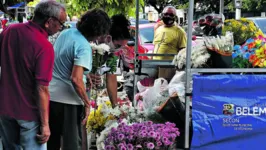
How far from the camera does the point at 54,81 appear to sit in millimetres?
3795

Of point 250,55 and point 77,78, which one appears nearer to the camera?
point 77,78

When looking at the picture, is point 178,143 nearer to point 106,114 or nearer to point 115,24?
point 106,114

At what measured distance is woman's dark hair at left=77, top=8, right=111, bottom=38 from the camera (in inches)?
148

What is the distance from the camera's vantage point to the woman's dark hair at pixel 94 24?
3.77 meters

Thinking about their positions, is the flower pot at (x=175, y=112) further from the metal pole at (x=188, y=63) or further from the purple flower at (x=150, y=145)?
the purple flower at (x=150, y=145)

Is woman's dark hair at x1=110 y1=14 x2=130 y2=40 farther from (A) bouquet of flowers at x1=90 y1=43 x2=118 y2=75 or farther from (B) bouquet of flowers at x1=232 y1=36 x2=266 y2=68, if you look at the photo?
(B) bouquet of flowers at x1=232 y1=36 x2=266 y2=68

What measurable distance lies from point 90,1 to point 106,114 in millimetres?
3768

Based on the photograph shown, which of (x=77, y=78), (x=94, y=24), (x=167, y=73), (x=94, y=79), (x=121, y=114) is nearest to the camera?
(x=77, y=78)

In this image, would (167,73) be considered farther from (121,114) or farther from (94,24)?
(94,24)

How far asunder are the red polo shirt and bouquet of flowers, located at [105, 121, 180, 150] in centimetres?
105

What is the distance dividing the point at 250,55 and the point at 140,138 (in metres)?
1.29

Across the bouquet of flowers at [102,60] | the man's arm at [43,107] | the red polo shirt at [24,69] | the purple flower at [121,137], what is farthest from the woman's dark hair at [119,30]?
the man's arm at [43,107]

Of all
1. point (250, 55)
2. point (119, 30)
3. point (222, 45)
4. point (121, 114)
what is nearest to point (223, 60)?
point (222, 45)

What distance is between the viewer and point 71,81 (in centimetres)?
366
